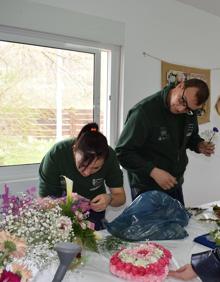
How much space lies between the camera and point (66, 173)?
5.16 feet

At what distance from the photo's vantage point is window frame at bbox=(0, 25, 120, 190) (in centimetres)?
229

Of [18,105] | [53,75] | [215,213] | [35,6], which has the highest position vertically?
[35,6]

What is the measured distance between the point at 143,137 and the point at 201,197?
77.7 inches

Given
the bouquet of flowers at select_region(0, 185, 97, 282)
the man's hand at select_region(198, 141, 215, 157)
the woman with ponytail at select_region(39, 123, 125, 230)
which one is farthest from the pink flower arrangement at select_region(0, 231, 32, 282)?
the man's hand at select_region(198, 141, 215, 157)

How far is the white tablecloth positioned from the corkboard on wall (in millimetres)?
1759

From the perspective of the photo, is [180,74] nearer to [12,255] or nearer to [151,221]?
[151,221]

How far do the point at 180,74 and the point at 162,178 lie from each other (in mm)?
1668

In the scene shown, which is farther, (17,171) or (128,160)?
(17,171)

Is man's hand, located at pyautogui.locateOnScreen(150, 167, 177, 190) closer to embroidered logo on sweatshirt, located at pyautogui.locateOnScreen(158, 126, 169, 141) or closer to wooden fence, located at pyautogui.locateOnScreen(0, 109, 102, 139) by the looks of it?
embroidered logo on sweatshirt, located at pyautogui.locateOnScreen(158, 126, 169, 141)

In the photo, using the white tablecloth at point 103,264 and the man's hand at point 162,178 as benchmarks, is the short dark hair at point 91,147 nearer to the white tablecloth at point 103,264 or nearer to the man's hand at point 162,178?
the white tablecloth at point 103,264

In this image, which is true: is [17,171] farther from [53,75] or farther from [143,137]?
[143,137]

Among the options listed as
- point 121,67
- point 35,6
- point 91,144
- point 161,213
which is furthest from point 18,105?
point 161,213

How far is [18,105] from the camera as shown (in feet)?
7.75

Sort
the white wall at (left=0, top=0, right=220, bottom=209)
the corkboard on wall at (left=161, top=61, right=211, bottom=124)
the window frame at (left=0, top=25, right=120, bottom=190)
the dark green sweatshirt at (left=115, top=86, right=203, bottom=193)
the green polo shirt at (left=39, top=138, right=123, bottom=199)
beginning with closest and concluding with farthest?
the green polo shirt at (left=39, top=138, right=123, bottom=199), the dark green sweatshirt at (left=115, top=86, right=203, bottom=193), the window frame at (left=0, top=25, right=120, bottom=190), the white wall at (left=0, top=0, right=220, bottom=209), the corkboard on wall at (left=161, top=61, right=211, bottom=124)
